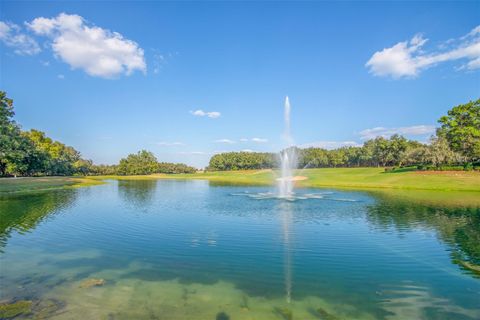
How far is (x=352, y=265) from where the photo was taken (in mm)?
13289

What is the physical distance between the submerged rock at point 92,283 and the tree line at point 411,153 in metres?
75.8

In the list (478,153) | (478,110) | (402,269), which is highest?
(478,110)

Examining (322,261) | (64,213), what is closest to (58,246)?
(64,213)

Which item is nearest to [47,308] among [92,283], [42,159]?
[92,283]

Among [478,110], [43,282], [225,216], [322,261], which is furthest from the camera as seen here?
[478,110]

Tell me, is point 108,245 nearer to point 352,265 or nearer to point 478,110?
point 352,265

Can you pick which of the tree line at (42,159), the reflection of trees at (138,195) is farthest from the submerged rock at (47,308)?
the tree line at (42,159)

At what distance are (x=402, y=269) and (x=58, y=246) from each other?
17.8m

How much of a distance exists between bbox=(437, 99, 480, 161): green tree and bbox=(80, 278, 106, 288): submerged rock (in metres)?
78.8

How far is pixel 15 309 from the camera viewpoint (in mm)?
8859

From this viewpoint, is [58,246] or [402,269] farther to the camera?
[58,246]

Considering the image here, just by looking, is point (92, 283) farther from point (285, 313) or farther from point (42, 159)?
point (42, 159)

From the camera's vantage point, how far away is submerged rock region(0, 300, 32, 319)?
28.1ft

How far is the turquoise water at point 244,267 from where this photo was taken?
9.16 m
